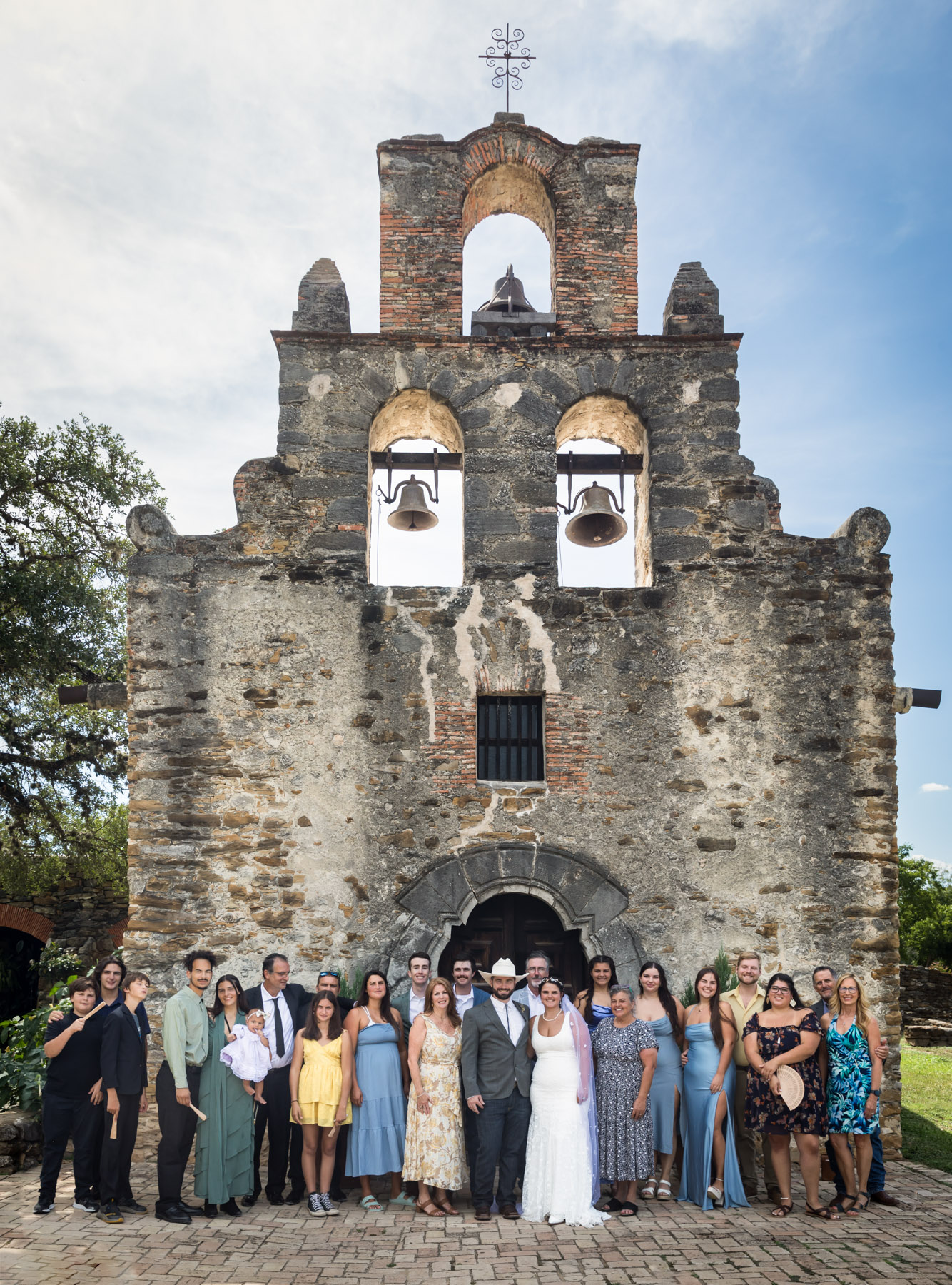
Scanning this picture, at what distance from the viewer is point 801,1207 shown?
19.6ft

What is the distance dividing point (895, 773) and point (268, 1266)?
5.64 m

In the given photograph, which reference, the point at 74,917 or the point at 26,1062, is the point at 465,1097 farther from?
the point at 74,917

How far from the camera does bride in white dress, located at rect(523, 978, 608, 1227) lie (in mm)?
5582

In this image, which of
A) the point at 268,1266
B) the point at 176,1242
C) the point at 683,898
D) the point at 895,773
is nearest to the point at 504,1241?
the point at 268,1266

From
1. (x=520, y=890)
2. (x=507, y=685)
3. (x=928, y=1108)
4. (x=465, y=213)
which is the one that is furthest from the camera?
(x=928, y=1108)

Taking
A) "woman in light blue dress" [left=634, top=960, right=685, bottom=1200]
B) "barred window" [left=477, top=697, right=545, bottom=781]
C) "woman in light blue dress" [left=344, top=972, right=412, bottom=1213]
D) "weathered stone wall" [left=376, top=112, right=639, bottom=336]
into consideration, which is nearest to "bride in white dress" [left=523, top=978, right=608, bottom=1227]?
"woman in light blue dress" [left=634, top=960, right=685, bottom=1200]

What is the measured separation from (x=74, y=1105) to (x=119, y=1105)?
0.31m

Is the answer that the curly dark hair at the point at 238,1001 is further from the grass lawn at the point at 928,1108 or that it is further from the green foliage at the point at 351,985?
the grass lawn at the point at 928,1108

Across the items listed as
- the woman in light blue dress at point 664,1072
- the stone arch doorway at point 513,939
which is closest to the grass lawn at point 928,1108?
the woman in light blue dress at point 664,1072

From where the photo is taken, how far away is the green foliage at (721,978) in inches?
286

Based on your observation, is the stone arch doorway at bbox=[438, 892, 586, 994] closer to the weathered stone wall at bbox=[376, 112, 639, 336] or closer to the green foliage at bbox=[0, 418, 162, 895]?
the weathered stone wall at bbox=[376, 112, 639, 336]

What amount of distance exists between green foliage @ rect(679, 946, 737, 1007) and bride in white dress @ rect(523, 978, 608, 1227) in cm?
169

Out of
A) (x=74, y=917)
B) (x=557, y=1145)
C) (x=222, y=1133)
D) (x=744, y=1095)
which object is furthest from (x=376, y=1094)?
(x=74, y=917)

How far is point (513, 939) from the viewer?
764 centimetres
